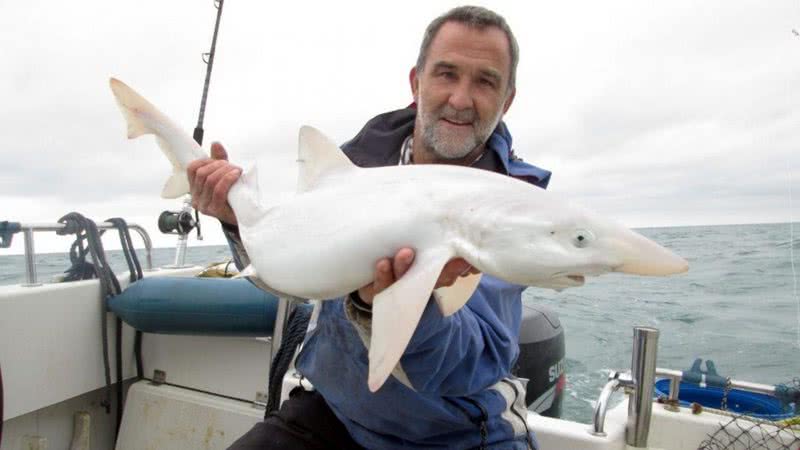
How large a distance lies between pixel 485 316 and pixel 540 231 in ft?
2.73

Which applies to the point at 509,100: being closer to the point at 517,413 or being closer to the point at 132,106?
the point at 517,413

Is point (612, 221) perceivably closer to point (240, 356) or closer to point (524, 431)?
point (524, 431)

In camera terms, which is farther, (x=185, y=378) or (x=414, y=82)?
(x=185, y=378)

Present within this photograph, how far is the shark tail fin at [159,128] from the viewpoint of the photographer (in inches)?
91.0

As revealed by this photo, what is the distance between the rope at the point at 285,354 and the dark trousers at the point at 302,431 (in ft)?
1.16

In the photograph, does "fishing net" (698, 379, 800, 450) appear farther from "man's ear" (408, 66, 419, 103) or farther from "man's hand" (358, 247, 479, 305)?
"man's ear" (408, 66, 419, 103)

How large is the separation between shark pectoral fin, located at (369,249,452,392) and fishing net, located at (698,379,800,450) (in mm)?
2430

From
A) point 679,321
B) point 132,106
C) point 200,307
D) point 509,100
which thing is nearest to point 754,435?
point 509,100

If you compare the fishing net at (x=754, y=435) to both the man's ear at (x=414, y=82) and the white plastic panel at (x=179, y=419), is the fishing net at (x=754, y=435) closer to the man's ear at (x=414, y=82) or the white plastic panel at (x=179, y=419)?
the man's ear at (x=414, y=82)

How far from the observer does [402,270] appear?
1.49 m

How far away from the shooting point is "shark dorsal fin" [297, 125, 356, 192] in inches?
73.2

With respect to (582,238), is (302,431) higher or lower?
lower

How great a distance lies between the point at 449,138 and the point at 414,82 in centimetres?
62

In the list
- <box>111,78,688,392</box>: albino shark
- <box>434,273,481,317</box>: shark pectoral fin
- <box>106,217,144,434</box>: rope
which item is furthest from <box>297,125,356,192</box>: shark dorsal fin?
<box>106,217,144,434</box>: rope
